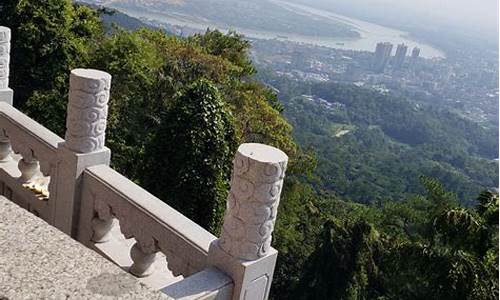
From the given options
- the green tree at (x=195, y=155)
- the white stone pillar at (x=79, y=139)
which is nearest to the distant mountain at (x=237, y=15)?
the green tree at (x=195, y=155)

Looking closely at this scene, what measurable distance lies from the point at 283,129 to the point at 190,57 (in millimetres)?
3181

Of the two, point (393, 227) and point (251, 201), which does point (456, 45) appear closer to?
point (393, 227)

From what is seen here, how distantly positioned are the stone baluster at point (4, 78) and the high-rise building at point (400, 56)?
131776 mm

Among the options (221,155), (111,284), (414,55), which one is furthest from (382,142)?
(414,55)

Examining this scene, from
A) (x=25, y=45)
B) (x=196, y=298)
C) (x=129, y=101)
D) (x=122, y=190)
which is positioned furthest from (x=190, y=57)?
(x=196, y=298)

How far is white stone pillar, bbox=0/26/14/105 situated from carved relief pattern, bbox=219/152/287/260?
262cm

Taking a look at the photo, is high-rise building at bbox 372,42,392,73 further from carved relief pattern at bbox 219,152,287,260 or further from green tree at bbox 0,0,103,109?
carved relief pattern at bbox 219,152,287,260

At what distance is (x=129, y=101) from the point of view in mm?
12805

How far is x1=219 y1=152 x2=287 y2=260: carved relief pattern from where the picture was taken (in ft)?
9.37

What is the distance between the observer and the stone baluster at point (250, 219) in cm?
286

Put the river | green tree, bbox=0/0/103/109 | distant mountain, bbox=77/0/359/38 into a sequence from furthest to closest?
1. the river
2. distant mountain, bbox=77/0/359/38
3. green tree, bbox=0/0/103/109

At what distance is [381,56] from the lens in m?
130

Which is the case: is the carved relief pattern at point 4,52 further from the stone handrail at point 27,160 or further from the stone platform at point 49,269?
the stone platform at point 49,269

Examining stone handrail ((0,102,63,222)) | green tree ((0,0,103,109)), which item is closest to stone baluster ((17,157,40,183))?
stone handrail ((0,102,63,222))
